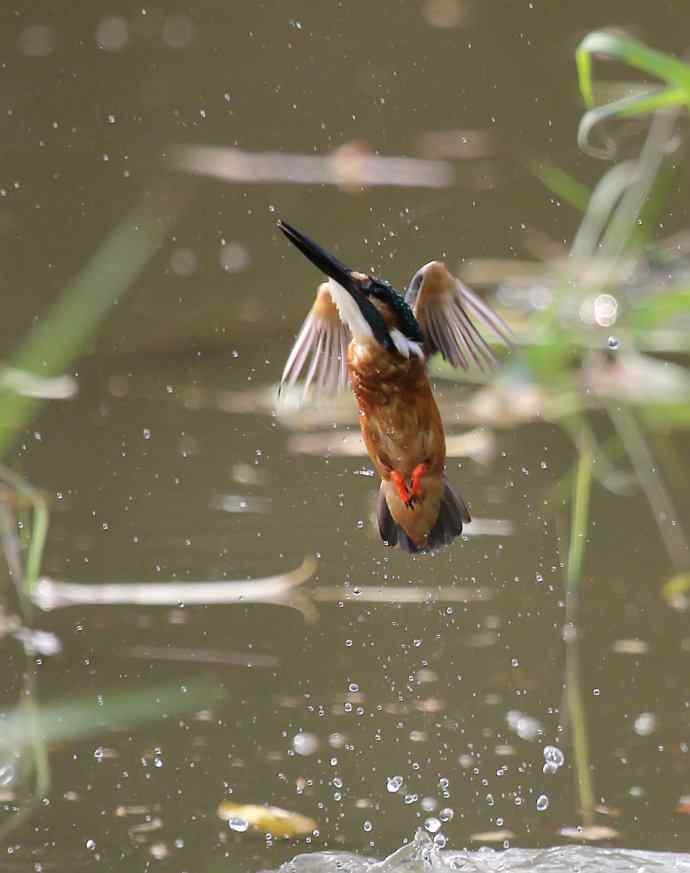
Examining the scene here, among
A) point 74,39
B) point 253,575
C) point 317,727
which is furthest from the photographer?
point 74,39

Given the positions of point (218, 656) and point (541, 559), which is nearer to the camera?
point (218, 656)

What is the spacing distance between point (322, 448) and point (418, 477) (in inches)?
56.0

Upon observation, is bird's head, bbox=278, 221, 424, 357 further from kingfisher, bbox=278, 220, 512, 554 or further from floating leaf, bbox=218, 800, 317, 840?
Result: floating leaf, bbox=218, 800, 317, 840

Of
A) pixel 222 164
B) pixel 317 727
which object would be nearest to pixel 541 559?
pixel 317 727

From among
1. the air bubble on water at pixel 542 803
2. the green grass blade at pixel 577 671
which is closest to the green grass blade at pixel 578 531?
the green grass blade at pixel 577 671

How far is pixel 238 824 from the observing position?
2.18 m

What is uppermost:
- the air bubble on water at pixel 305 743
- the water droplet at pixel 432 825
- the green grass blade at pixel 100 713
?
the green grass blade at pixel 100 713

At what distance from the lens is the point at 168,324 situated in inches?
167

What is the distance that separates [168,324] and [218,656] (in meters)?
1.71

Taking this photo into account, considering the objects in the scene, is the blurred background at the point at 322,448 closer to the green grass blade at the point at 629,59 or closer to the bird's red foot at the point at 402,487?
the bird's red foot at the point at 402,487

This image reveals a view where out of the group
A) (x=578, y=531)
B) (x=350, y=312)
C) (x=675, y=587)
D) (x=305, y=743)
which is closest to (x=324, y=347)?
(x=350, y=312)

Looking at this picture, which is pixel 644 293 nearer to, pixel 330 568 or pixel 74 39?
pixel 330 568

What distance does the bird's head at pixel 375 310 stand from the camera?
201 cm

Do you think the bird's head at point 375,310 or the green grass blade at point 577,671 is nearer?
the bird's head at point 375,310
